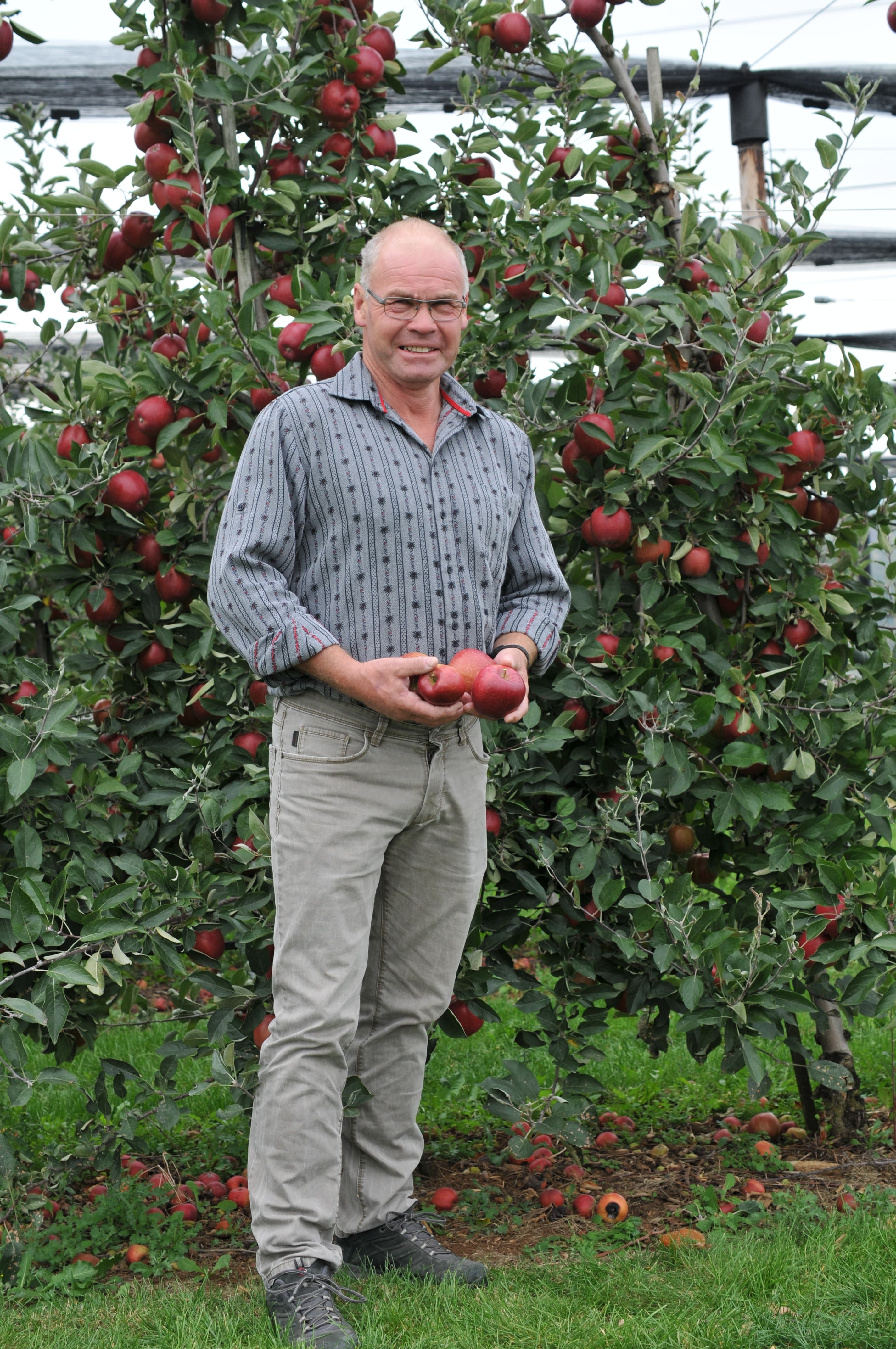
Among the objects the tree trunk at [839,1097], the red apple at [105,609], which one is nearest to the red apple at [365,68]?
the red apple at [105,609]

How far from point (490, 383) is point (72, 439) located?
0.89 metres

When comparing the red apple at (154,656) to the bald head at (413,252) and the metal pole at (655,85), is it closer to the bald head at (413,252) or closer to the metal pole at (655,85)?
the bald head at (413,252)

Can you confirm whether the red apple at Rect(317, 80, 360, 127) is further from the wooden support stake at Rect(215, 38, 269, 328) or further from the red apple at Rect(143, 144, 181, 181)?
the red apple at Rect(143, 144, 181, 181)

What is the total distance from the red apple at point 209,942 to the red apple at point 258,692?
47 cm

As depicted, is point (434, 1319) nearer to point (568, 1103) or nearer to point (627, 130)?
point (568, 1103)

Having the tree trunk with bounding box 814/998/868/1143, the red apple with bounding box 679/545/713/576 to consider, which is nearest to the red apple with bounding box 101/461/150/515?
the red apple with bounding box 679/545/713/576

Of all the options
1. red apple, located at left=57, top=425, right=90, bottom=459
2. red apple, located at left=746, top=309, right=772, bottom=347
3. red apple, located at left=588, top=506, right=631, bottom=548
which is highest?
red apple, located at left=746, top=309, right=772, bottom=347

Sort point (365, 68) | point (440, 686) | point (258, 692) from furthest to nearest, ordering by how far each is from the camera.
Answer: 1. point (365, 68)
2. point (258, 692)
3. point (440, 686)

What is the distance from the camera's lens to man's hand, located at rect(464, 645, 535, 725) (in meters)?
2.17

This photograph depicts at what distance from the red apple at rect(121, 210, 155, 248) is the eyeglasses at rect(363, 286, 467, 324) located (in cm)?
104

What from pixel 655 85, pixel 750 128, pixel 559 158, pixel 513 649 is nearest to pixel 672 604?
pixel 513 649

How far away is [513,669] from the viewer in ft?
7.36

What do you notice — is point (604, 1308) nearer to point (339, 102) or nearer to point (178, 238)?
point (178, 238)

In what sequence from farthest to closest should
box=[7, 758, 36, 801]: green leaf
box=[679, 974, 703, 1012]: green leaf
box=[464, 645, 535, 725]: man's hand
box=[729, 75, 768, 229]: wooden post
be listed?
box=[729, 75, 768, 229]: wooden post, box=[679, 974, 703, 1012]: green leaf, box=[7, 758, 36, 801]: green leaf, box=[464, 645, 535, 725]: man's hand
